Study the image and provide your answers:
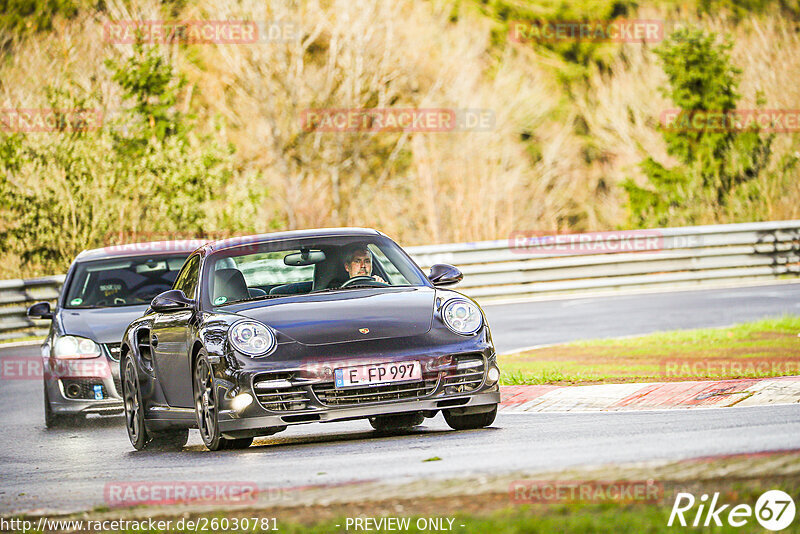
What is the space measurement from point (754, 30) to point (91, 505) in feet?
136

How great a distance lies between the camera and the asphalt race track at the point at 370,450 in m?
6.72

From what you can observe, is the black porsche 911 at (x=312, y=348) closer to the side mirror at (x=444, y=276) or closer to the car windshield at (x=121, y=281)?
the side mirror at (x=444, y=276)

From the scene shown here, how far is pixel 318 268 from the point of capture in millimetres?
9797

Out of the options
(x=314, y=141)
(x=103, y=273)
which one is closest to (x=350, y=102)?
(x=314, y=141)

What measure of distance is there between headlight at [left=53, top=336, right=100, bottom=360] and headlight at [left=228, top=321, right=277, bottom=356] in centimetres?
414

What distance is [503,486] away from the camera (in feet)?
19.2

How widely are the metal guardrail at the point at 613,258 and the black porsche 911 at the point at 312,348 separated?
569 inches

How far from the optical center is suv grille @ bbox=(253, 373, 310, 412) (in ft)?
27.6

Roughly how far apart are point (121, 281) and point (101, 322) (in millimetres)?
1045

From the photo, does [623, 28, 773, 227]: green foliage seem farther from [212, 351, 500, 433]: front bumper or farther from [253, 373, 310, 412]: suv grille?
[253, 373, 310, 412]: suv grille

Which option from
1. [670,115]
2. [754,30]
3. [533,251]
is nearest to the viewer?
[533,251]

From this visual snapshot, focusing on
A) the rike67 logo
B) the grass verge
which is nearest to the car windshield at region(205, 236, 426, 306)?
the grass verge

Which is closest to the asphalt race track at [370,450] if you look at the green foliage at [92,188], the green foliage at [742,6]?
the green foliage at [92,188]

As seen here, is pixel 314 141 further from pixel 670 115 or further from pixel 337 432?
pixel 337 432
